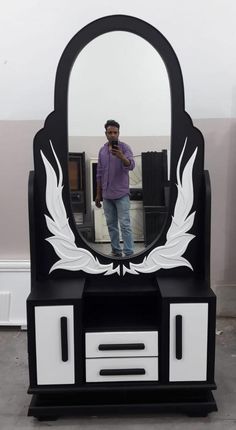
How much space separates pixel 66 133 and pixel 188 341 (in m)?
0.81

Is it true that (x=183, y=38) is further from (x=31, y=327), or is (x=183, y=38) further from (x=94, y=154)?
(x=31, y=327)

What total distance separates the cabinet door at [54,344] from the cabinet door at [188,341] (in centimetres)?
33

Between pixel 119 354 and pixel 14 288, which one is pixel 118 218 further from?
pixel 14 288

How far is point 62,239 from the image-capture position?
5.30 feet

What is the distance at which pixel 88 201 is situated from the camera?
5.35 feet

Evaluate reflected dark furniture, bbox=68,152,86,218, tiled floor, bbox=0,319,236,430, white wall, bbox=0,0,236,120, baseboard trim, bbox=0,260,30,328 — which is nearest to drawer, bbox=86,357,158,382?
tiled floor, bbox=0,319,236,430

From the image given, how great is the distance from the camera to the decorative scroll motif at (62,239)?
5.24 ft

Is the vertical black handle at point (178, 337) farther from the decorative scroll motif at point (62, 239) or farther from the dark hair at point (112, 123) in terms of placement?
the dark hair at point (112, 123)

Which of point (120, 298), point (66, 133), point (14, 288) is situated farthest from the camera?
point (14, 288)

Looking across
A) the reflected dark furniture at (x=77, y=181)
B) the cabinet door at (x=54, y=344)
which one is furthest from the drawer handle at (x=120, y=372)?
the reflected dark furniture at (x=77, y=181)

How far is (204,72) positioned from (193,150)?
618 millimetres

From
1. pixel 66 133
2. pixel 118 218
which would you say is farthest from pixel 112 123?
pixel 118 218

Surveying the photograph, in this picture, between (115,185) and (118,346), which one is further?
(115,185)

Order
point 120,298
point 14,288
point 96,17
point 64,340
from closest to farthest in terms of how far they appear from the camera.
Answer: point 64,340 → point 120,298 → point 96,17 → point 14,288
